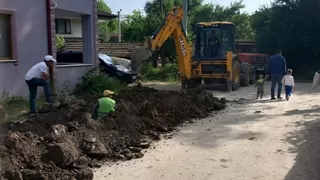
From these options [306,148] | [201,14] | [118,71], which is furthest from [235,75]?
[201,14]

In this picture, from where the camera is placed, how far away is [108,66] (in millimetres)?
19297

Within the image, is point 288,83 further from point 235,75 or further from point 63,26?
point 63,26

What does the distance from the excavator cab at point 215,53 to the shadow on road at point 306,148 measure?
22.1ft

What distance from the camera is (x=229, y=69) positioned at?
1766 centimetres

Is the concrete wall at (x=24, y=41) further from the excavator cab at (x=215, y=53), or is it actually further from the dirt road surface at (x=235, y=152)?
the excavator cab at (x=215, y=53)

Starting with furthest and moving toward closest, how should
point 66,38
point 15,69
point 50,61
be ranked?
point 66,38 → point 15,69 → point 50,61

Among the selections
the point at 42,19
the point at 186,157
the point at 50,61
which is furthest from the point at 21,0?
the point at 186,157

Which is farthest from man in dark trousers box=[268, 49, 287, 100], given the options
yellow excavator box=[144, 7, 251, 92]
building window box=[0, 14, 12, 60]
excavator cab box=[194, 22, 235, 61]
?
building window box=[0, 14, 12, 60]

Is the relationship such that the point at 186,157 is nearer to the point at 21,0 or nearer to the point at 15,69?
the point at 15,69

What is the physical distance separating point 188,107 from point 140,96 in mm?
1353

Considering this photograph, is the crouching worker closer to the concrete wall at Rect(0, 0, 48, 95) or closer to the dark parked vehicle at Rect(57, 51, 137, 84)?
the concrete wall at Rect(0, 0, 48, 95)

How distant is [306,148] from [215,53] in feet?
36.4

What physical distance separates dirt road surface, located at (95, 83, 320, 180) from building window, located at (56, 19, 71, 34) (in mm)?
16370

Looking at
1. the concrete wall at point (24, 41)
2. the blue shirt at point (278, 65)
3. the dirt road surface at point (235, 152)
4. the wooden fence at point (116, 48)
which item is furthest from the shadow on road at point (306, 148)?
the wooden fence at point (116, 48)
